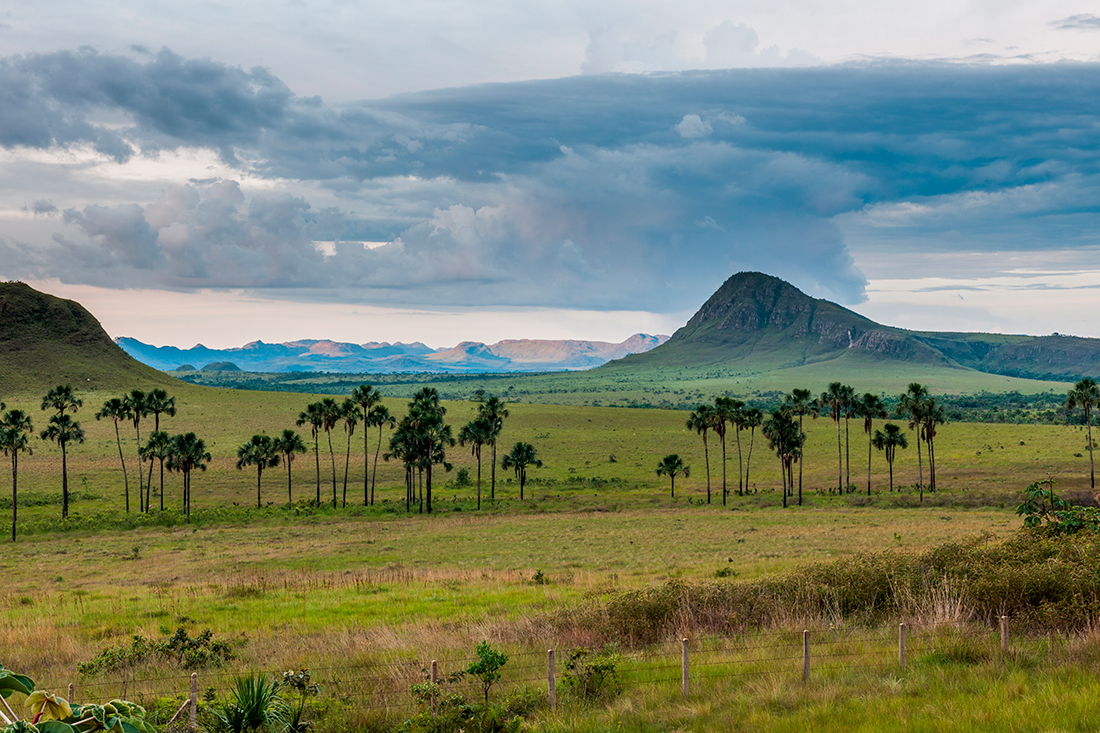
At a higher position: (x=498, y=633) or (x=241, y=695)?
(x=241, y=695)

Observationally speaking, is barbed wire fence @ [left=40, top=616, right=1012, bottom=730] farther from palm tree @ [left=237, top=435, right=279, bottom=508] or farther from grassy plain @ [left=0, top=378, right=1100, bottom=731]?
palm tree @ [left=237, top=435, right=279, bottom=508]

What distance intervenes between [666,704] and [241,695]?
22.0 feet

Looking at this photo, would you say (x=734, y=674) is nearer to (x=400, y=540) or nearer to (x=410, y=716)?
(x=410, y=716)

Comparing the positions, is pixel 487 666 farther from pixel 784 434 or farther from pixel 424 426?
pixel 784 434

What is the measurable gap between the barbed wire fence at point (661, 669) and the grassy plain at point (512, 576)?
88 mm

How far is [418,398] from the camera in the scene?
8206cm

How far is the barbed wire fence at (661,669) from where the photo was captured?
12625 mm

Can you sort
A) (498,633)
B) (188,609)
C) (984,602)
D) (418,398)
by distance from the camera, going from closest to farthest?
1. (984,602)
2. (498,633)
3. (188,609)
4. (418,398)

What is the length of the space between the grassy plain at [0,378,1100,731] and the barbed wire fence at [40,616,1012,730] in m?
0.09

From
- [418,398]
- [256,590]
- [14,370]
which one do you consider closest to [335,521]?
[418,398]

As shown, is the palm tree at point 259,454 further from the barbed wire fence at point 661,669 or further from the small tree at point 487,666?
the small tree at point 487,666

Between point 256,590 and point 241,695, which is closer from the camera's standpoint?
point 241,695

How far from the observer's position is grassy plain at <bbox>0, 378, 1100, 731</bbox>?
11938 millimetres

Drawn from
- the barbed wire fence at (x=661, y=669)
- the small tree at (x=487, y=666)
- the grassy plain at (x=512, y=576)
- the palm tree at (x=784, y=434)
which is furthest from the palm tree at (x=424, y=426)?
the small tree at (x=487, y=666)
